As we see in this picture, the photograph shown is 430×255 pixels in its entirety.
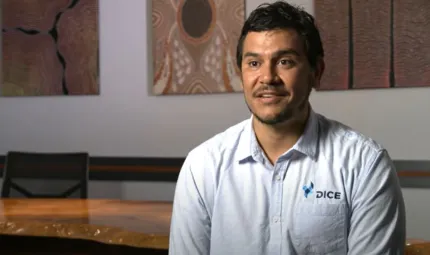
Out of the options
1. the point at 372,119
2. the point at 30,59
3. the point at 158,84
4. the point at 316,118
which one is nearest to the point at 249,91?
the point at 316,118

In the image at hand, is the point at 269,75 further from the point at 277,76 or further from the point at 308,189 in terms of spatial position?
the point at 308,189

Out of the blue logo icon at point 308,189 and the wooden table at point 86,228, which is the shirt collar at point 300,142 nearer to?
the blue logo icon at point 308,189

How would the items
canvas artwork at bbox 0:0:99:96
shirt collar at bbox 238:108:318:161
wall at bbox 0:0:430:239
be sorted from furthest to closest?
canvas artwork at bbox 0:0:99:96 < wall at bbox 0:0:430:239 < shirt collar at bbox 238:108:318:161

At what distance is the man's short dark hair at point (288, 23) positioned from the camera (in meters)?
1.32

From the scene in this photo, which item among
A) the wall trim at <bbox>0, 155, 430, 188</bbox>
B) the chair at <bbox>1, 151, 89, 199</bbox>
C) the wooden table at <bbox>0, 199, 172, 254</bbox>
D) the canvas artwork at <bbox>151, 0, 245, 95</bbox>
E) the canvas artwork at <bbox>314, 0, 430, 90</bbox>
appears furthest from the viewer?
the wall trim at <bbox>0, 155, 430, 188</bbox>

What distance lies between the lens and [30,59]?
3941 mm

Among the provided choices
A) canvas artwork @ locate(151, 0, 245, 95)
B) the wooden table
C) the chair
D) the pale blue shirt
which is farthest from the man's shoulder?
canvas artwork @ locate(151, 0, 245, 95)

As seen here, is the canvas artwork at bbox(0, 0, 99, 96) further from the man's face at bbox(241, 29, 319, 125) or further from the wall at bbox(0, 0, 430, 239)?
the man's face at bbox(241, 29, 319, 125)

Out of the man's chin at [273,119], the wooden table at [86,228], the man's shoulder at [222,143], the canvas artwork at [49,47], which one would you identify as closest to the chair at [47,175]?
the wooden table at [86,228]

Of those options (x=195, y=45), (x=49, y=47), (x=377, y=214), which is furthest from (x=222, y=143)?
(x=49, y=47)

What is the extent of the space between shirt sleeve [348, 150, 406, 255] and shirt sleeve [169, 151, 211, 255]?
32cm

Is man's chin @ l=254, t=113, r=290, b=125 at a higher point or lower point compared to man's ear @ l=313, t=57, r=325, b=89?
lower

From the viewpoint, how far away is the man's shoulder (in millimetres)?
1387

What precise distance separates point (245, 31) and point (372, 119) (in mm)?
1995
